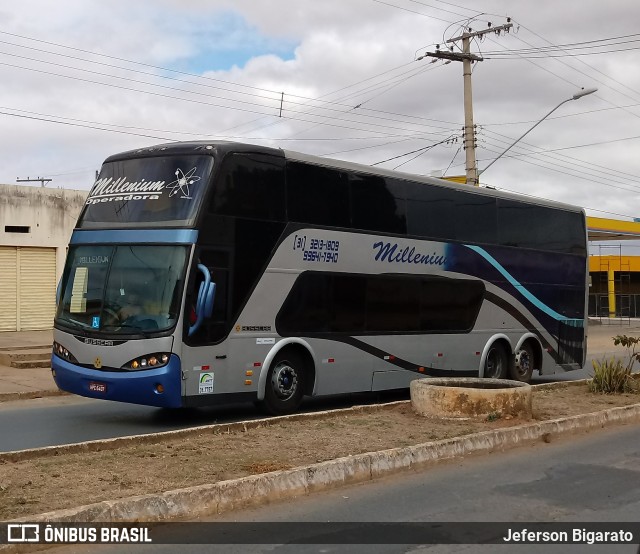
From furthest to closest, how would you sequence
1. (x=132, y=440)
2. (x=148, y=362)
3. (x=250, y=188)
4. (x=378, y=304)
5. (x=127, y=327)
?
1. (x=378, y=304)
2. (x=250, y=188)
3. (x=127, y=327)
4. (x=148, y=362)
5. (x=132, y=440)

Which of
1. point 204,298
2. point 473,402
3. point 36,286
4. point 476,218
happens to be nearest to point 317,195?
point 204,298

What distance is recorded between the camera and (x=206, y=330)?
11.2 metres

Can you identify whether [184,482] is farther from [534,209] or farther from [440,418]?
[534,209]

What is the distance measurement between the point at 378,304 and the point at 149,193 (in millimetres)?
4349

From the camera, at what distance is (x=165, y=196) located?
1151 cm

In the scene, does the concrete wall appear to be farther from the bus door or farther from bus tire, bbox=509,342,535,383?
the bus door

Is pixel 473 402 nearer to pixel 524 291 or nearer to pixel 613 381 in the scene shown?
pixel 613 381

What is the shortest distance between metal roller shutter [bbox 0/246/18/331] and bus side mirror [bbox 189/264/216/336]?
17.1 m

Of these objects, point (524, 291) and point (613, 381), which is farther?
point (524, 291)

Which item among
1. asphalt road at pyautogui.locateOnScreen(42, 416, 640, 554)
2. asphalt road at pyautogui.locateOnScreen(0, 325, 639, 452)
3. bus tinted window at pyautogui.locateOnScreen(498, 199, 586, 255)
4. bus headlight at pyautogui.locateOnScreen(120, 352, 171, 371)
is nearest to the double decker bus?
bus headlight at pyautogui.locateOnScreen(120, 352, 171, 371)

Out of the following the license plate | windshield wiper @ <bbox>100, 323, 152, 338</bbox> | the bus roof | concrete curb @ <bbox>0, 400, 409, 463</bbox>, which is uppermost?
the bus roof

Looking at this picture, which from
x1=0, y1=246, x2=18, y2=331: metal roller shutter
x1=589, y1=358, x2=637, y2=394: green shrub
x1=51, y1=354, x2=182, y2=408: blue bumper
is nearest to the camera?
x1=51, y1=354, x2=182, y2=408: blue bumper

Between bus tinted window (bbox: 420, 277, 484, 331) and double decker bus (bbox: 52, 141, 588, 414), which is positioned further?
bus tinted window (bbox: 420, 277, 484, 331)

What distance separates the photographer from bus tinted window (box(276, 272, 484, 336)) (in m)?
12.7
